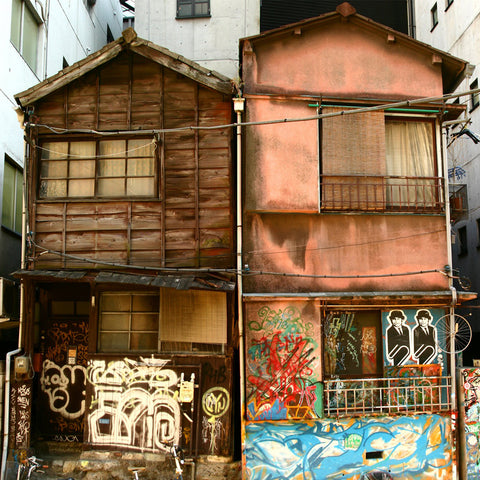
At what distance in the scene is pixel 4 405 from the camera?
33.0 ft

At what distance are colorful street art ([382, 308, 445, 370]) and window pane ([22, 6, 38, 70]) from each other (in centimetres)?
1233

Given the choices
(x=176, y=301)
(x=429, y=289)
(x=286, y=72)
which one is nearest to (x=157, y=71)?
(x=286, y=72)

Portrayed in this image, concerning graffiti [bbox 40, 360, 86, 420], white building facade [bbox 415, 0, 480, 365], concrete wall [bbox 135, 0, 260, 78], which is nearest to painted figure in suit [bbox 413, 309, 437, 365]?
white building facade [bbox 415, 0, 480, 365]

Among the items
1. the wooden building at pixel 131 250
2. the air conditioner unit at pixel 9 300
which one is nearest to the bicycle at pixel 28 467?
the wooden building at pixel 131 250

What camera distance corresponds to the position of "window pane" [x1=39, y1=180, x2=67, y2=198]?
35.5 ft

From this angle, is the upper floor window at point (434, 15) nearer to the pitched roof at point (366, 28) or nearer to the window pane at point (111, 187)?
the pitched roof at point (366, 28)

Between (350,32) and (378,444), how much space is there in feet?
29.3

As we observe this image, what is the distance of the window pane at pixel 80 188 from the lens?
10.8 meters

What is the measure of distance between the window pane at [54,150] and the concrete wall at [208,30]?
6.95 m

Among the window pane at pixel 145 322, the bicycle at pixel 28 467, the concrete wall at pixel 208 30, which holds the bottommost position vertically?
the bicycle at pixel 28 467

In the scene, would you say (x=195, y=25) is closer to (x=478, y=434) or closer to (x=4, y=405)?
(x=4, y=405)

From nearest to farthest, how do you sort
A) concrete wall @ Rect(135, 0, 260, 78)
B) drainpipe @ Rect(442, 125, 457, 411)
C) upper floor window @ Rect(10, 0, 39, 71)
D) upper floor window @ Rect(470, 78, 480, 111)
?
drainpipe @ Rect(442, 125, 457, 411) < upper floor window @ Rect(10, 0, 39, 71) < upper floor window @ Rect(470, 78, 480, 111) < concrete wall @ Rect(135, 0, 260, 78)

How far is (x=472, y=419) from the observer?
998cm

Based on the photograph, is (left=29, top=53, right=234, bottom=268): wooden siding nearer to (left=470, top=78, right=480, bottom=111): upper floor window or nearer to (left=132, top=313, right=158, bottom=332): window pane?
(left=132, top=313, right=158, bottom=332): window pane
